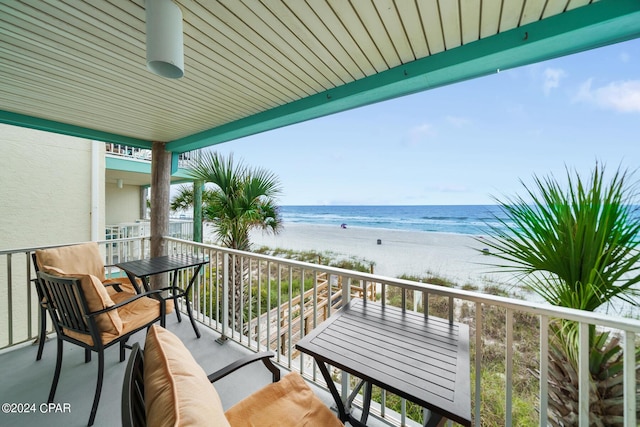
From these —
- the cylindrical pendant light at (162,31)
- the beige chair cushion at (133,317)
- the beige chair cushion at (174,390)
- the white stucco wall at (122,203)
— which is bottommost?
the beige chair cushion at (133,317)

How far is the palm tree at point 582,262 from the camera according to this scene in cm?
127

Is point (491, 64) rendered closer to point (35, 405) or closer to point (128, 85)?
point (128, 85)

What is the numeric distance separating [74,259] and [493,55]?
158 inches

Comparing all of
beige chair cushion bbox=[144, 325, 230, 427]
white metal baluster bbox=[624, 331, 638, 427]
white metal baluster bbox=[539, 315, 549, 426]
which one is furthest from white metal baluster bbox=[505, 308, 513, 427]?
beige chair cushion bbox=[144, 325, 230, 427]

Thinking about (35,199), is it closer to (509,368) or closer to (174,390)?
(174,390)

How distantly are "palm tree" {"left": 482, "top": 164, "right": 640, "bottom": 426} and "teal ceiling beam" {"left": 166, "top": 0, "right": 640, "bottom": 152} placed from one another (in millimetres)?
829

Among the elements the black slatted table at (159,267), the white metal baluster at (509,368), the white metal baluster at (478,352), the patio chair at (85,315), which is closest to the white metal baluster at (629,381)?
the white metal baluster at (509,368)

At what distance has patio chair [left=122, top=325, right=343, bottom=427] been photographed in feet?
2.13

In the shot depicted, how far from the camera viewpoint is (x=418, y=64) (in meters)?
1.99

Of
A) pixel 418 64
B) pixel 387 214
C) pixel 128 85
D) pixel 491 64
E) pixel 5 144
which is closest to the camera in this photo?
pixel 491 64

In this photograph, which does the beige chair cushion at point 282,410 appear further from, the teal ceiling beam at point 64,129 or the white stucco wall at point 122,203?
the white stucco wall at point 122,203

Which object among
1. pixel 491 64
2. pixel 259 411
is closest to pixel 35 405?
pixel 259 411

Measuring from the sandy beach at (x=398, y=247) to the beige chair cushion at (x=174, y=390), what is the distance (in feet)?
30.8

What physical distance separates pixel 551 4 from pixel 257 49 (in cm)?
184
